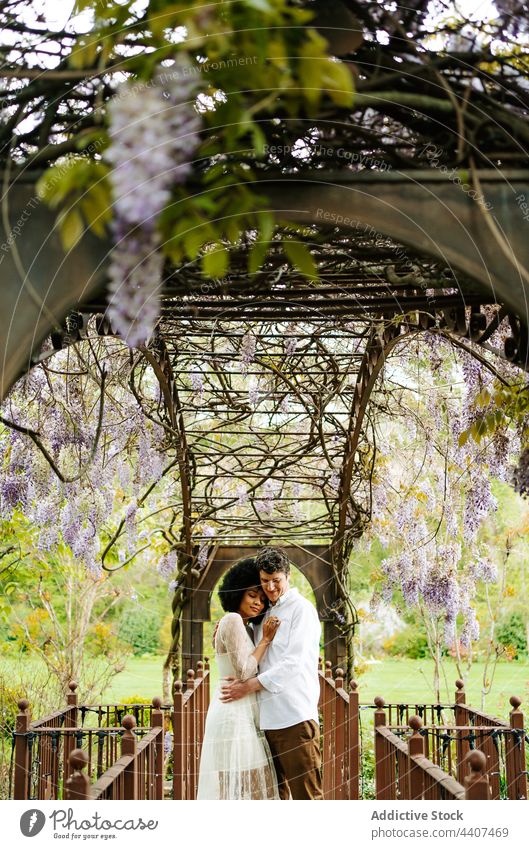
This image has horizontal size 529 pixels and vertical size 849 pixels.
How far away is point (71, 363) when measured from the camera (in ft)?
13.1

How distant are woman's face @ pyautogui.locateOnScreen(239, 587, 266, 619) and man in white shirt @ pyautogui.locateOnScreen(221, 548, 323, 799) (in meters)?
0.12

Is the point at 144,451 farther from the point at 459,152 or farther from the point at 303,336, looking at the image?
the point at 459,152

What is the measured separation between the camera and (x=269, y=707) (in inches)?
109

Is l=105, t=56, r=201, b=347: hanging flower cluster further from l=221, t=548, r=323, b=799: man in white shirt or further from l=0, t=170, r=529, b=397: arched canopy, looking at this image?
l=221, t=548, r=323, b=799: man in white shirt

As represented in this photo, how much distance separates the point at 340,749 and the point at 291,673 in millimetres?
887

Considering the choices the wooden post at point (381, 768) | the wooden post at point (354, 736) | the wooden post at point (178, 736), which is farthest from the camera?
the wooden post at point (178, 736)

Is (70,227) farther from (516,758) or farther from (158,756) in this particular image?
(516,758)

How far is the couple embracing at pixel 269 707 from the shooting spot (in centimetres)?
275

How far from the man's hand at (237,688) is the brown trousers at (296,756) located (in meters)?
0.16

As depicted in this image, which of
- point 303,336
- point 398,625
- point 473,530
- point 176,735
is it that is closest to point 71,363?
point 303,336

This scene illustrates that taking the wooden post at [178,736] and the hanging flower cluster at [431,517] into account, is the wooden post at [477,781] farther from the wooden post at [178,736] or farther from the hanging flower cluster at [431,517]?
the hanging flower cluster at [431,517]

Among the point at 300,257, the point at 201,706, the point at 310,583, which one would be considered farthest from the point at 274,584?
the point at 310,583

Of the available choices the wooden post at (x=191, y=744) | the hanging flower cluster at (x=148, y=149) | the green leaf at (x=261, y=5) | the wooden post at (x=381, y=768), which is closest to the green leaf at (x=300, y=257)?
the hanging flower cluster at (x=148, y=149)
